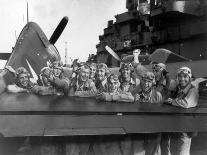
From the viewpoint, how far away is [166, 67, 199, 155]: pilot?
3926 millimetres

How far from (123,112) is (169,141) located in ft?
3.59

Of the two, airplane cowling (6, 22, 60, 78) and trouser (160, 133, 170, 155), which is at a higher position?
airplane cowling (6, 22, 60, 78)

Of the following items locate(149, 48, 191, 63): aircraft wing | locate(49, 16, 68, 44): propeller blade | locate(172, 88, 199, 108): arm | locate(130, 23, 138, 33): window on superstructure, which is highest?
locate(130, 23, 138, 33): window on superstructure

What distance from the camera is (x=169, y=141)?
13.7ft

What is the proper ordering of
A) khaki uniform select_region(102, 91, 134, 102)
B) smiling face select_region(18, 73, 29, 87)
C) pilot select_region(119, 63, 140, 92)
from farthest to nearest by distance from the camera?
smiling face select_region(18, 73, 29, 87) < pilot select_region(119, 63, 140, 92) < khaki uniform select_region(102, 91, 134, 102)

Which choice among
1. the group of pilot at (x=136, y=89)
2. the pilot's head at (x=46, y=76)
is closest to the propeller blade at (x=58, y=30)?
the group of pilot at (x=136, y=89)

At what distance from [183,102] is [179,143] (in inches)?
21.6

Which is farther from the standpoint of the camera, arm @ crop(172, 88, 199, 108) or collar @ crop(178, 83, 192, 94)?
collar @ crop(178, 83, 192, 94)

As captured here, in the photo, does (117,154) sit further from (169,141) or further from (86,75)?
(86,75)

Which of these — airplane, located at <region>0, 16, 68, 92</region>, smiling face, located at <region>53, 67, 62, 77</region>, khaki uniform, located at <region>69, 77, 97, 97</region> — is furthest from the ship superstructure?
khaki uniform, located at <region>69, 77, 97, 97</region>

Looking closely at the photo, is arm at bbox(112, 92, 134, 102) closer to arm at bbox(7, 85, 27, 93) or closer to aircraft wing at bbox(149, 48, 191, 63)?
arm at bbox(7, 85, 27, 93)

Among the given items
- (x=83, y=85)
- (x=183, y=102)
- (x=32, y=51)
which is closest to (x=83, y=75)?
(x=83, y=85)

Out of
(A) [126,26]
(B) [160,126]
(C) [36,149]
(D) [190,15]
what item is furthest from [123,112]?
(A) [126,26]

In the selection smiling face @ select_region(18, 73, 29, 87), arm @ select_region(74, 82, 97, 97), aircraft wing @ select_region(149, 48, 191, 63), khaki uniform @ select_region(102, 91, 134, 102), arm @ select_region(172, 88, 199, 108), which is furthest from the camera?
aircraft wing @ select_region(149, 48, 191, 63)
